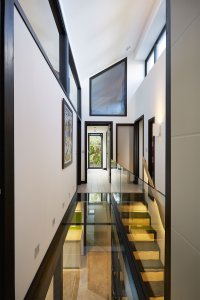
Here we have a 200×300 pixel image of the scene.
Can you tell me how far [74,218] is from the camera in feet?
16.9

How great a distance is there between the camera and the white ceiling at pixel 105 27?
14.3 ft

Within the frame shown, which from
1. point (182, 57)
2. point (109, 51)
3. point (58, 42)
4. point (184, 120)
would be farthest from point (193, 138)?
point (109, 51)

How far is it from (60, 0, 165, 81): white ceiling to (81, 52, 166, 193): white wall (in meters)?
0.86

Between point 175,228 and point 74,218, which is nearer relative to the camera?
point 175,228

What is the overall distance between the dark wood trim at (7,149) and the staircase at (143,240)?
4.52 feet

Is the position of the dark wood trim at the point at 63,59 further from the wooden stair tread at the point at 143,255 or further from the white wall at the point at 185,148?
the white wall at the point at 185,148

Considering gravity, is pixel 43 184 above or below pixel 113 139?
below

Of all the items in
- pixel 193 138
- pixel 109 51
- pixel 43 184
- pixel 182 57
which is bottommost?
pixel 43 184

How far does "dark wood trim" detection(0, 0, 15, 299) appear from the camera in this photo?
4.82 feet

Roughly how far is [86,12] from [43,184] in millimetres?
3667

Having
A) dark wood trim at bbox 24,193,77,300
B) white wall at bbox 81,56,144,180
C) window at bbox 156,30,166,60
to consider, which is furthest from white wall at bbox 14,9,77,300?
white wall at bbox 81,56,144,180

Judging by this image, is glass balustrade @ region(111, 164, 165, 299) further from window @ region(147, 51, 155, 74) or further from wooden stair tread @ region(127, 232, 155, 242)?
window @ region(147, 51, 155, 74)

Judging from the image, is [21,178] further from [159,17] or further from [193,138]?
[159,17]

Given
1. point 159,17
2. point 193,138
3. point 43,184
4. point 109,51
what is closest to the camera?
point 193,138
